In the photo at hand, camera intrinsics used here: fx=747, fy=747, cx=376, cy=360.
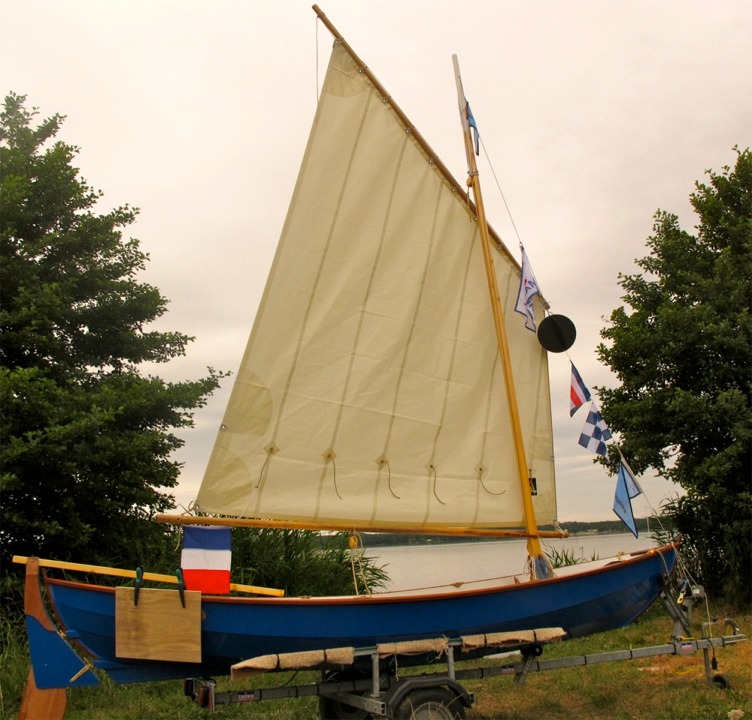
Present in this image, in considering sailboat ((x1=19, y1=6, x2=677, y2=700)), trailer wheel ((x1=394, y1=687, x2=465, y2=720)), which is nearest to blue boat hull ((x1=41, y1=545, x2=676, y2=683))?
sailboat ((x1=19, y1=6, x2=677, y2=700))

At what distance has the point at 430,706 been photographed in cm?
558

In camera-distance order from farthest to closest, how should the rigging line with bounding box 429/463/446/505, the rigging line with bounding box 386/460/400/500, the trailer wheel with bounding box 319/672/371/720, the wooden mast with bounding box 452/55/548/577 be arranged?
the wooden mast with bounding box 452/55/548/577 < the rigging line with bounding box 429/463/446/505 < the rigging line with bounding box 386/460/400/500 < the trailer wheel with bounding box 319/672/371/720

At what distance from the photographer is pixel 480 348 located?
771 cm

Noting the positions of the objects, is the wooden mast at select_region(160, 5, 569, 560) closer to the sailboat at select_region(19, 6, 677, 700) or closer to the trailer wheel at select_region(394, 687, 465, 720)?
the sailboat at select_region(19, 6, 677, 700)

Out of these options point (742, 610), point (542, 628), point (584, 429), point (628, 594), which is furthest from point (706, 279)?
point (542, 628)

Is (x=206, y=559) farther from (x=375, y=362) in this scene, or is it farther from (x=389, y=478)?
(x=375, y=362)

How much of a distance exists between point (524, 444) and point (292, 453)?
99.4 inches

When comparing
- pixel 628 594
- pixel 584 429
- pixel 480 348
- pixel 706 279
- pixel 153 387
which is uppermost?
pixel 706 279

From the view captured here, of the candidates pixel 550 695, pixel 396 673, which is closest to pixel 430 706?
pixel 396 673

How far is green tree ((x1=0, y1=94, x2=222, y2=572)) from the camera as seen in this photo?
9031 mm

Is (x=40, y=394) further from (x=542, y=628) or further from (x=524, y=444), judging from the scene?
(x=542, y=628)

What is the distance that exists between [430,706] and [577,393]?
3.57m

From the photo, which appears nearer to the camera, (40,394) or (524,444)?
(524,444)

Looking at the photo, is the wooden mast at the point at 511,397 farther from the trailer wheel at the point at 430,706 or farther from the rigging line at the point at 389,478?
the trailer wheel at the point at 430,706
